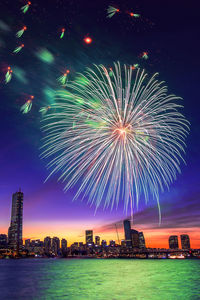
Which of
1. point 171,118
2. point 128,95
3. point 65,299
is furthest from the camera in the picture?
point 65,299

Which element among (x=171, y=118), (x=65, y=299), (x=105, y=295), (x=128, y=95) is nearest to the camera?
(x=128, y=95)

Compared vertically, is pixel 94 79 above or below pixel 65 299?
above

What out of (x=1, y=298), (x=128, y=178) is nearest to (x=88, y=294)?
(x=1, y=298)

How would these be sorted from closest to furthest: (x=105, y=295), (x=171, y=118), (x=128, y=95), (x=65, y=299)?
(x=128, y=95), (x=171, y=118), (x=65, y=299), (x=105, y=295)

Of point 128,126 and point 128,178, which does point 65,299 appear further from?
point 128,126

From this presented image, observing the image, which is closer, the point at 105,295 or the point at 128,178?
the point at 128,178

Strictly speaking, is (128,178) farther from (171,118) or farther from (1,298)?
(1,298)

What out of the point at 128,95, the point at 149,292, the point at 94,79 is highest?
the point at 94,79

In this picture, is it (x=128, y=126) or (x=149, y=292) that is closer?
(x=128, y=126)

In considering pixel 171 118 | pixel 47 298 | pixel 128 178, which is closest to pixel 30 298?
pixel 47 298
